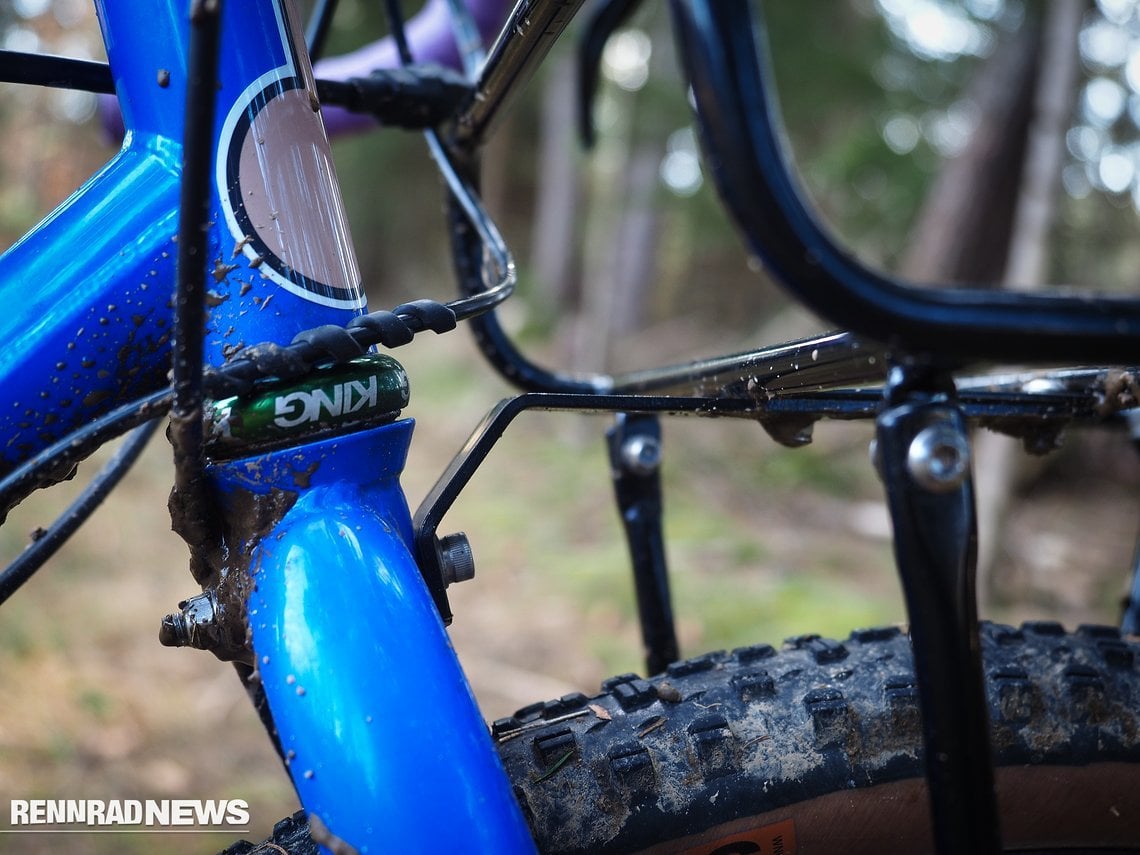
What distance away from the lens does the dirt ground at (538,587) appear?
1.75 meters

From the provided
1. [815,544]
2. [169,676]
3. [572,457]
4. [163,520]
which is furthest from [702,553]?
[163,520]

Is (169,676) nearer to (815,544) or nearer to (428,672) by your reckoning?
(428,672)

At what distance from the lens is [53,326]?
613 millimetres

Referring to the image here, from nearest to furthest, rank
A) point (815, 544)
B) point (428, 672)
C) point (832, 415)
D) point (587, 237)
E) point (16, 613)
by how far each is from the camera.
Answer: point (428, 672) < point (832, 415) < point (16, 613) < point (815, 544) < point (587, 237)

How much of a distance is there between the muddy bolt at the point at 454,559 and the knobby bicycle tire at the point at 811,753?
13 centimetres

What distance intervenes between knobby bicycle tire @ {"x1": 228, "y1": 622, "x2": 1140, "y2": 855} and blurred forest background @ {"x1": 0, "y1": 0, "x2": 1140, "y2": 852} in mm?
1126

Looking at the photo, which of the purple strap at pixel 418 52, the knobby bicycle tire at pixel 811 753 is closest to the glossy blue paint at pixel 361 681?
the knobby bicycle tire at pixel 811 753

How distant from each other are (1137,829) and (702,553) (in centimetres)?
211

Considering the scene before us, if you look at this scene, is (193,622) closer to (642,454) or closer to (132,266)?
(132,266)

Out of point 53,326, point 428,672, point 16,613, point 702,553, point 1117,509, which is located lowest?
point 1117,509

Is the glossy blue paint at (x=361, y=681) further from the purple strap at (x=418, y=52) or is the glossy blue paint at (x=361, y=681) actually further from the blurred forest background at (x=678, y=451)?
the blurred forest background at (x=678, y=451)

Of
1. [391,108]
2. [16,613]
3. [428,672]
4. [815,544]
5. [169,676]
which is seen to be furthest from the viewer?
[815,544]

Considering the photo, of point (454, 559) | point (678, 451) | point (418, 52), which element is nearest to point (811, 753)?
point (454, 559)

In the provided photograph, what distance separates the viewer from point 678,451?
387 cm
